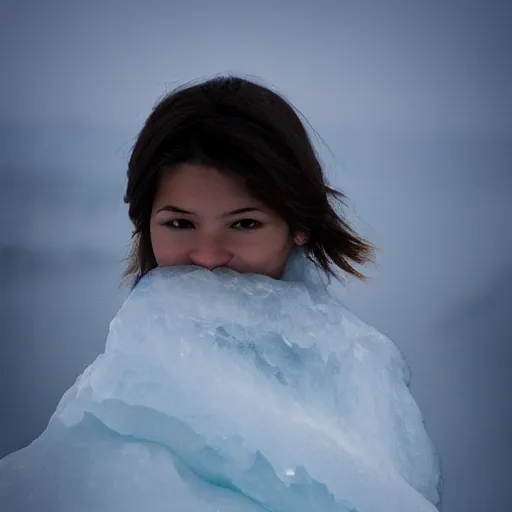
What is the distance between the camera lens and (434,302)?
1.60 m

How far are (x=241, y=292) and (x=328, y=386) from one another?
152 millimetres

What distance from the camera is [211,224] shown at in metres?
0.88

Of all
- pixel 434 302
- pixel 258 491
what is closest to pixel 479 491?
pixel 434 302

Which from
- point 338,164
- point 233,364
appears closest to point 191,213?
point 233,364

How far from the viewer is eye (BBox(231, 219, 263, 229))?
2.94 ft

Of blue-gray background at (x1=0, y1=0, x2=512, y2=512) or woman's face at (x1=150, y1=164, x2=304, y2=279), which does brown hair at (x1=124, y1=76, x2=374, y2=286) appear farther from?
blue-gray background at (x1=0, y1=0, x2=512, y2=512)

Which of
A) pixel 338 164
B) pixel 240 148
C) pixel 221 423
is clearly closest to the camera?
pixel 221 423

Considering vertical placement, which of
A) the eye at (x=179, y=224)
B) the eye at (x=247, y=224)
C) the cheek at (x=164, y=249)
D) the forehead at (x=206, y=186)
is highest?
the forehead at (x=206, y=186)

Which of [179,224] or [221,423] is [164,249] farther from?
[221,423]

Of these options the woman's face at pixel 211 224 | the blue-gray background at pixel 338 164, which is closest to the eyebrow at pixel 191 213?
the woman's face at pixel 211 224

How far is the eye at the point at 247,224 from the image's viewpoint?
897mm

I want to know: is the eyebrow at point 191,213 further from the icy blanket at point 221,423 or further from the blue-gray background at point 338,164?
the blue-gray background at point 338,164

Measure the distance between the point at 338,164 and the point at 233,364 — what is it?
0.90m

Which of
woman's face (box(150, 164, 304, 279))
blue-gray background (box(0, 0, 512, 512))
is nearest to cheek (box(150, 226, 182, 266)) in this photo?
woman's face (box(150, 164, 304, 279))
